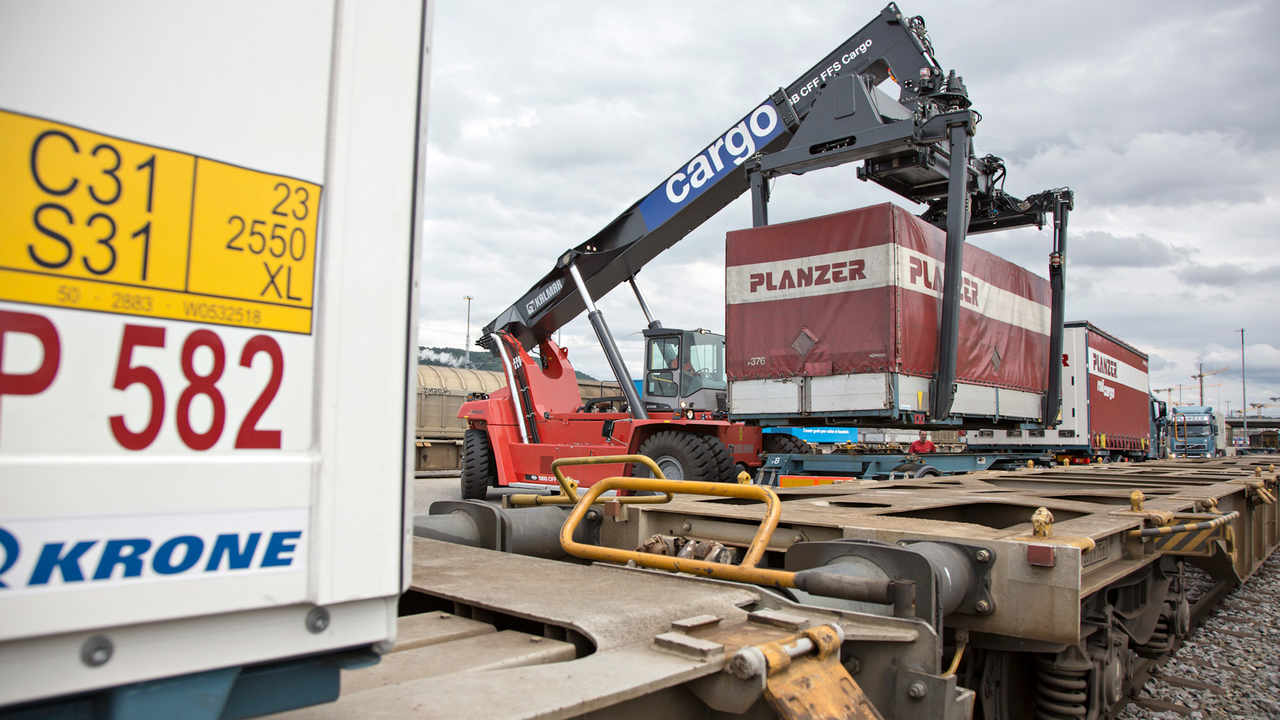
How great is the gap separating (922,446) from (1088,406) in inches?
326

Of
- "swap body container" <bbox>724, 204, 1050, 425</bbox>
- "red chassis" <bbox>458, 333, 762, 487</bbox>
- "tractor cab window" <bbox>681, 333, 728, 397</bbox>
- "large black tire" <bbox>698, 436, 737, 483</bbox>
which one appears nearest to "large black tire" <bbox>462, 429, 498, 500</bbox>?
"red chassis" <bbox>458, 333, 762, 487</bbox>

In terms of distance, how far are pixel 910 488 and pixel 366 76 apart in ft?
18.1

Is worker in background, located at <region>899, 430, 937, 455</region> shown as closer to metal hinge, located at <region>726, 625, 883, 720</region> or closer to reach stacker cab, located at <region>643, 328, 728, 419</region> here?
reach stacker cab, located at <region>643, 328, 728, 419</region>

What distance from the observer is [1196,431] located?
3844 centimetres

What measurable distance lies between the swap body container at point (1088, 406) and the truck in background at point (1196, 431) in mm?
19583

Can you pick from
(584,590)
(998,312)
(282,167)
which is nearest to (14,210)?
(282,167)

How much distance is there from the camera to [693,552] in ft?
11.3

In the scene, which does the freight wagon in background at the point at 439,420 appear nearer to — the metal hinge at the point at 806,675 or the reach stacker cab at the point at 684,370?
the reach stacker cab at the point at 684,370

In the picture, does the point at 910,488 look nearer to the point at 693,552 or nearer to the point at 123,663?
the point at 693,552

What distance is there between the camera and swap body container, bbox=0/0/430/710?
3.44 ft

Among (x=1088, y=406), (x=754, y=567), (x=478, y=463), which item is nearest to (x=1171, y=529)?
(x=754, y=567)

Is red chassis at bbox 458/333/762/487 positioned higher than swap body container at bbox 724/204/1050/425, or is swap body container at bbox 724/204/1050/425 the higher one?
swap body container at bbox 724/204/1050/425

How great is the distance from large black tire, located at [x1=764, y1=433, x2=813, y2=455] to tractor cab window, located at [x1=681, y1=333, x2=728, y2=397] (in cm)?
225

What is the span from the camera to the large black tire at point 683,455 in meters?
10.3
